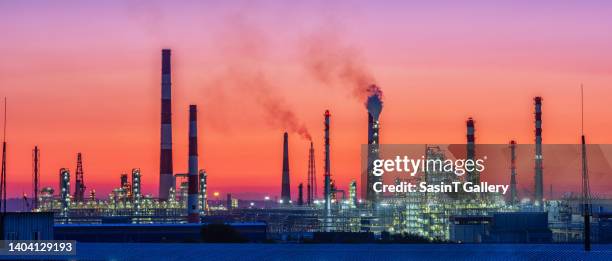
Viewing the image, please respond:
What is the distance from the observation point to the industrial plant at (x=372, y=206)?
79.3 metres

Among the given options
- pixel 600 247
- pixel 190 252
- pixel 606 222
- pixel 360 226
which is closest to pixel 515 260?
pixel 600 247

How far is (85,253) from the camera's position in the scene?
117 feet

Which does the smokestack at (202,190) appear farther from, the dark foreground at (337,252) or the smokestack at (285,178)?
the dark foreground at (337,252)

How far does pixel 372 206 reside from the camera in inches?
4286

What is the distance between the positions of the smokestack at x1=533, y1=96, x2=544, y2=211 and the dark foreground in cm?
6331

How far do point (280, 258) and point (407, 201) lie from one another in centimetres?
6217

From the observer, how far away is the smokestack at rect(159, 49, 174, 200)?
87125 mm

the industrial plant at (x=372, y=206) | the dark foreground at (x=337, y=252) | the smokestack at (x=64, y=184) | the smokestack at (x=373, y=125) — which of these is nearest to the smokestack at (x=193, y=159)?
the industrial plant at (x=372, y=206)

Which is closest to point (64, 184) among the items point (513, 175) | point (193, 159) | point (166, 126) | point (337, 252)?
point (166, 126)

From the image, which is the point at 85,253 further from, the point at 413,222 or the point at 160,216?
the point at 160,216

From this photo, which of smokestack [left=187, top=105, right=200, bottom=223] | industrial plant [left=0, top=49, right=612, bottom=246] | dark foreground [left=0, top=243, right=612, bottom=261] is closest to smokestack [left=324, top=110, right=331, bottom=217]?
industrial plant [left=0, top=49, right=612, bottom=246]

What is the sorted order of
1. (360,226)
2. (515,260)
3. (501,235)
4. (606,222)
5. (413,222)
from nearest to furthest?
(515,260), (501,235), (606,222), (413,222), (360,226)

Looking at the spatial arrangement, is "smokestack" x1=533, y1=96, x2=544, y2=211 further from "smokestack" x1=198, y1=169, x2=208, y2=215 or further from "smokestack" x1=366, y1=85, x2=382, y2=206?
"smokestack" x1=198, y1=169, x2=208, y2=215

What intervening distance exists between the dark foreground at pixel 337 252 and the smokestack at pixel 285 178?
7885 cm
